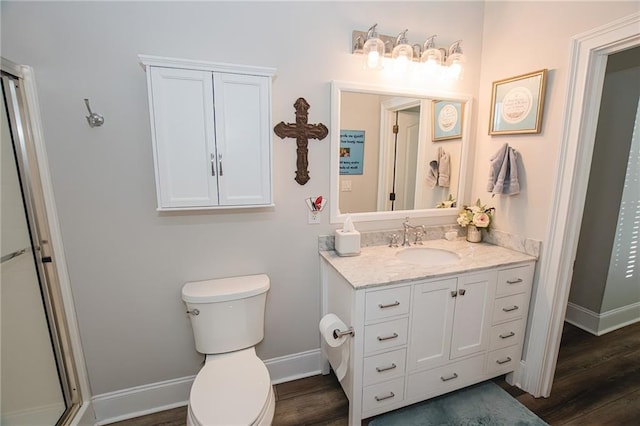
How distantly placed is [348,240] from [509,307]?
1055 millimetres

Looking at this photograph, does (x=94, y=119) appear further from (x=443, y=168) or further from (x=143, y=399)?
(x=443, y=168)

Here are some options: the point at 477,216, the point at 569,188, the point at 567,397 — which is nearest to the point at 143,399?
the point at 477,216

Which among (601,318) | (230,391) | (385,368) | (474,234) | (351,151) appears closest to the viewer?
(230,391)

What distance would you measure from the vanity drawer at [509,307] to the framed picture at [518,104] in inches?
39.5

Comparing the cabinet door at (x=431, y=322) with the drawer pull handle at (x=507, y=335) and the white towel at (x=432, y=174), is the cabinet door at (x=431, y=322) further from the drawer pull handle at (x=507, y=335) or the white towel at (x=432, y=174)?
the white towel at (x=432, y=174)

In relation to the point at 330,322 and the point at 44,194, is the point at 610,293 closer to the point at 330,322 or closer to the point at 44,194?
the point at 330,322

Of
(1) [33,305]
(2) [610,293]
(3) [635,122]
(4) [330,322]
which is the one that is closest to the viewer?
(1) [33,305]

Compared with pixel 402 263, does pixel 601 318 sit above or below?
below

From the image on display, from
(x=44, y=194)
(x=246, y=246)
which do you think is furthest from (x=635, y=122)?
(x=44, y=194)

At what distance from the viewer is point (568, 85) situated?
1.52m

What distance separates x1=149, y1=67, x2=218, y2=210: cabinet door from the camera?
1.33 metres

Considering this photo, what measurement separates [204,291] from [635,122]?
327 cm

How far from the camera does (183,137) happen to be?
1.39m

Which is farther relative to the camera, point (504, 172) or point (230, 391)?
point (504, 172)
